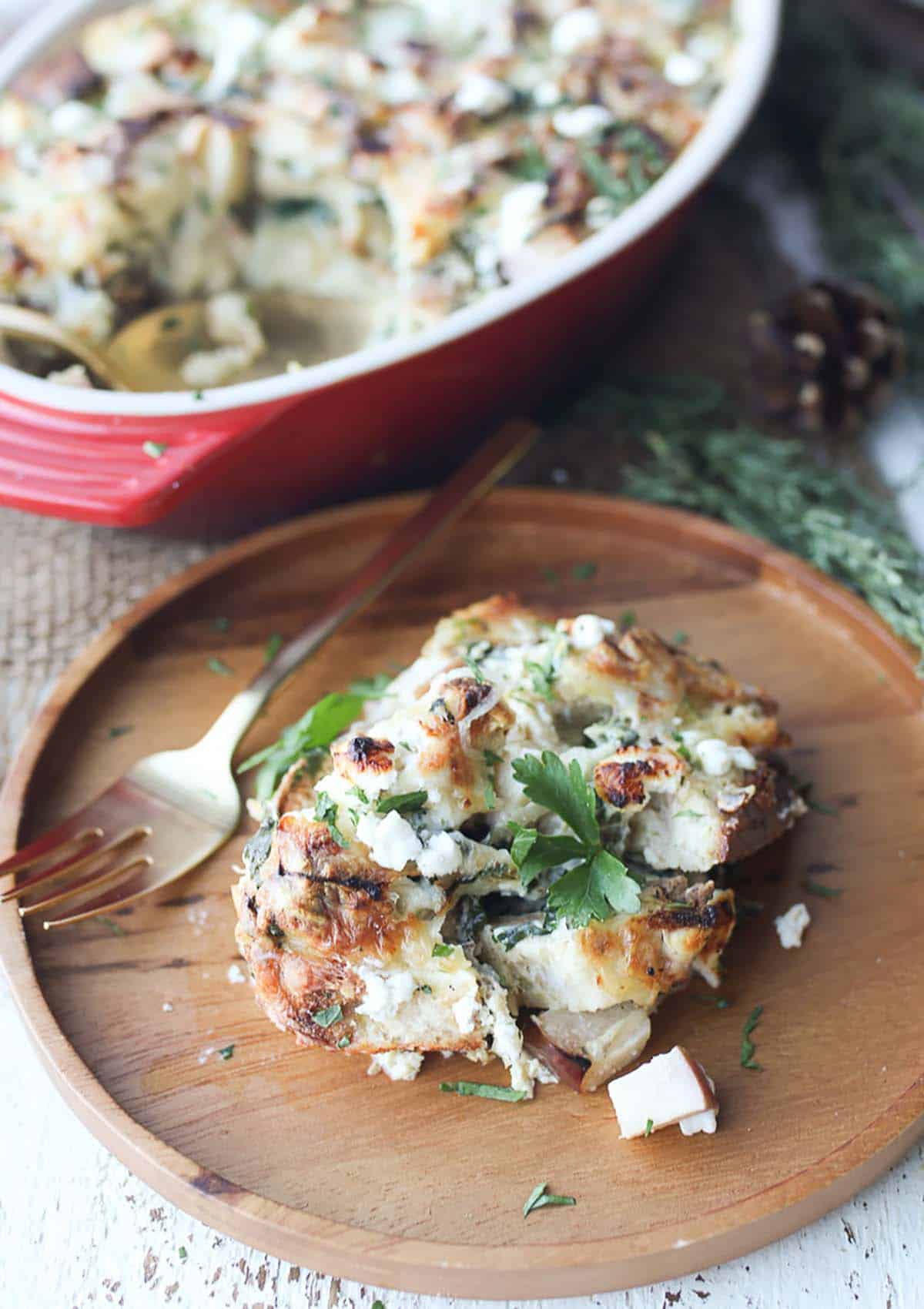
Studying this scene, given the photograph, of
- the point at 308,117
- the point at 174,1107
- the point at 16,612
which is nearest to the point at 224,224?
the point at 308,117

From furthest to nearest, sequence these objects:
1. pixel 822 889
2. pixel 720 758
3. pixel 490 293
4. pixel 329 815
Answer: pixel 490 293
pixel 822 889
pixel 720 758
pixel 329 815

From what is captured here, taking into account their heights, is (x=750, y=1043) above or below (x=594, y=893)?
below

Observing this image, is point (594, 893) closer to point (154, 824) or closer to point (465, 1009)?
point (465, 1009)

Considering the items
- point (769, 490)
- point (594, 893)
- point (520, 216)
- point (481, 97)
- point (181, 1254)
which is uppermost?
point (481, 97)

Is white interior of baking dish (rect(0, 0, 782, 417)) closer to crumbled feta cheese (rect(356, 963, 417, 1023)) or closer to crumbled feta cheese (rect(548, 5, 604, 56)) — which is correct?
crumbled feta cheese (rect(548, 5, 604, 56))

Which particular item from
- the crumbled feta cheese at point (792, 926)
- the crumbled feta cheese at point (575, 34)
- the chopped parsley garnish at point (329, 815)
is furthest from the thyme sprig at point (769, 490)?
the chopped parsley garnish at point (329, 815)

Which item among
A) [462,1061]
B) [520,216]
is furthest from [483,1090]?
[520,216]

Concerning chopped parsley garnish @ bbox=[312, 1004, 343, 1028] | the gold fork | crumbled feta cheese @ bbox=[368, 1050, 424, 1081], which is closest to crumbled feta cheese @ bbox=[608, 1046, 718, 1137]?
crumbled feta cheese @ bbox=[368, 1050, 424, 1081]
